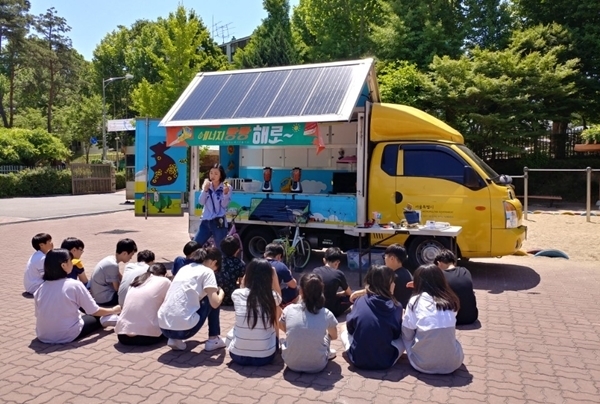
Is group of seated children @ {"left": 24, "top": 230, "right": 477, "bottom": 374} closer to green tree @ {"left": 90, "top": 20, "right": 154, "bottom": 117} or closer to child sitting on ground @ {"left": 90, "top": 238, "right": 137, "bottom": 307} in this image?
child sitting on ground @ {"left": 90, "top": 238, "right": 137, "bottom": 307}

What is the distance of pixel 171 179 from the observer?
11328 mm

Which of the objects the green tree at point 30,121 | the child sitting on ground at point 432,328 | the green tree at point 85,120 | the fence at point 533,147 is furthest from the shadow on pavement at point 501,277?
the green tree at point 30,121

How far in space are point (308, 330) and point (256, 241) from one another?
5644mm

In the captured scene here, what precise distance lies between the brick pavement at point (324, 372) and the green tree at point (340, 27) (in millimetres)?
24888

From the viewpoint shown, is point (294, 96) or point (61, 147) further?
point (61, 147)

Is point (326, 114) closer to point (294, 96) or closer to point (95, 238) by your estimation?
point (294, 96)

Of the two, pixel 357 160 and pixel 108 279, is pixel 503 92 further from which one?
pixel 108 279

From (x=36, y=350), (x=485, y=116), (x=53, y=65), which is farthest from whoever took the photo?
(x=53, y=65)

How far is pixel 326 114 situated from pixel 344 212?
5.55ft

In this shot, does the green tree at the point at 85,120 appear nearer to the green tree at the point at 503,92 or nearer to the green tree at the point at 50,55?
the green tree at the point at 50,55

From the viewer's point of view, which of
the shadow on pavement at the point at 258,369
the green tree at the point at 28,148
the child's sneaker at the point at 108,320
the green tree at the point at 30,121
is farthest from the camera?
the green tree at the point at 30,121

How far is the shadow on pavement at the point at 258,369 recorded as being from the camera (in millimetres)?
5012

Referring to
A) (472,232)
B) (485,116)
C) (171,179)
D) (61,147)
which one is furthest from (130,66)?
(472,232)

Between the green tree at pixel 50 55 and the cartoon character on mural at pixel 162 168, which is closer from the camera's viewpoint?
the cartoon character on mural at pixel 162 168
